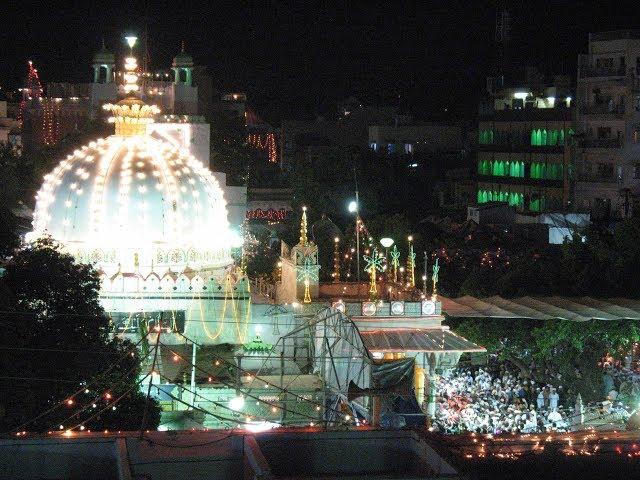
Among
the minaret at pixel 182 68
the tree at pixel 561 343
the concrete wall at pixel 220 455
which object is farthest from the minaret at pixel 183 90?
the concrete wall at pixel 220 455

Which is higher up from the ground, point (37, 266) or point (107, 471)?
point (37, 266)

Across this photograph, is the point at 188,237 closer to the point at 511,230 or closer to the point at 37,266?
the point at 37,266

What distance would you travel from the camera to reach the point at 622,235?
4188 centimetres

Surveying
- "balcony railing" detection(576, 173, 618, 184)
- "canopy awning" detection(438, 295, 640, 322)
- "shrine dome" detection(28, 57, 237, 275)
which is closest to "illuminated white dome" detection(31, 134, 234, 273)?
"shrine dome" detection(28, 57, 237, 275)

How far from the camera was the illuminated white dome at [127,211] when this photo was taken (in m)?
38.2

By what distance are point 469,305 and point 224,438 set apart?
71.3 feet

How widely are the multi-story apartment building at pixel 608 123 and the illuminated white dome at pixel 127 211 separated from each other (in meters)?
24.8

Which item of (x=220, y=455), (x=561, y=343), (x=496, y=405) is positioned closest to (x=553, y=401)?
Answer: (x=496, y=405)

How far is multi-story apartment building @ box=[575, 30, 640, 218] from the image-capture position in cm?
6116

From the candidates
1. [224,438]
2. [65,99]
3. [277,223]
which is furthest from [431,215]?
[224,438]

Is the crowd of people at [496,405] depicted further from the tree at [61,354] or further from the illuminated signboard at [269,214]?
the illuminated signboard at [269,214]

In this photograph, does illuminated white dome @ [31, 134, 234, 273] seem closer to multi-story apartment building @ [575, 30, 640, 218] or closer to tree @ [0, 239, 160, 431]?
tree @ [0, 239, 160, 431]

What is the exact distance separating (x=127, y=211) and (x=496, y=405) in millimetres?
11545

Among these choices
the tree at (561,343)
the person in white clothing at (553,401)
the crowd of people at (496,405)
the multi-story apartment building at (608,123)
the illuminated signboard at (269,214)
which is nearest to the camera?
the crowd of people at (496,405)
